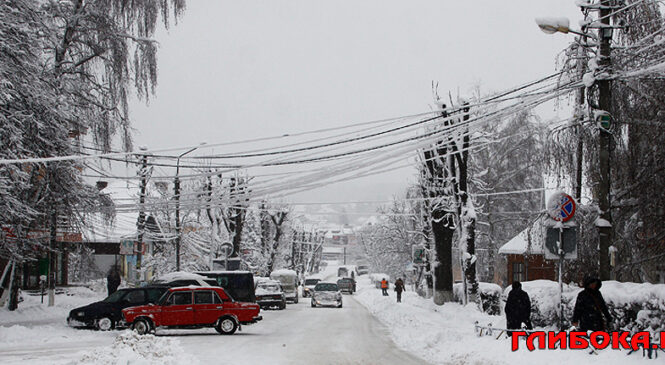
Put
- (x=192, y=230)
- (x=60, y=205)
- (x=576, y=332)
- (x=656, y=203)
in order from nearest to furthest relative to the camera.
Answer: (x=576, y=332) < (x=656, y=203) < (x=60, y=205) < (x=192, y=230)

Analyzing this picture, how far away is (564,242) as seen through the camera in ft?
45.1

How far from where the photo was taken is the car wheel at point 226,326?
902 inches

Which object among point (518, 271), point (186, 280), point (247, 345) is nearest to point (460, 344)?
point (247, 345)

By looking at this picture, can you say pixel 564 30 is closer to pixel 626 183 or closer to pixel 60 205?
pixel 626 183

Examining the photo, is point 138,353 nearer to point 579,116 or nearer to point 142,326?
point 142,326

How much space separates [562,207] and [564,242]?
28.2 inches

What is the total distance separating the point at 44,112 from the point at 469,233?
694 inches

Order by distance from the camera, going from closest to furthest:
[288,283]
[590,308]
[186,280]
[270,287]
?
[590,308], [186,280], [270,287], [288,283]

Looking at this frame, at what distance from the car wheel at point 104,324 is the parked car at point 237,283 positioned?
888 cm

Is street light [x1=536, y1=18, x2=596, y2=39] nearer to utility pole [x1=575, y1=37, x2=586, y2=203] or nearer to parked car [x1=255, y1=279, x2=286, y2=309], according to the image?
utility pole [x1=575, y1=37, x2=586, y2=203]

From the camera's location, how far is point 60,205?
2239 centimetres

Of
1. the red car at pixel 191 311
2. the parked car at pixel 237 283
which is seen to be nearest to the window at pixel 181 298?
the red car at pixel 191 311

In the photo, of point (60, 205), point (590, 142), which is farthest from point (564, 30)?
point (60, 205)

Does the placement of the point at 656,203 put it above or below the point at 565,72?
below
